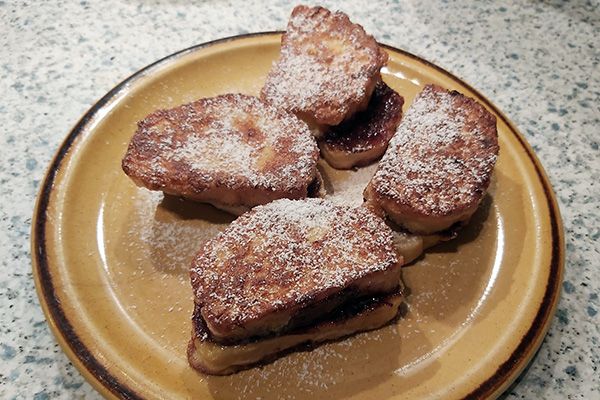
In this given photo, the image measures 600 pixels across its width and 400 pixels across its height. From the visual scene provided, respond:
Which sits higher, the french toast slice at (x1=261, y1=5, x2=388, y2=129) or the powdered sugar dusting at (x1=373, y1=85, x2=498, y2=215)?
the french toast slice at (x1=261, y1=5, x2=388, y2=129)

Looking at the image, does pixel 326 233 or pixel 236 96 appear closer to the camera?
pixel 326 233

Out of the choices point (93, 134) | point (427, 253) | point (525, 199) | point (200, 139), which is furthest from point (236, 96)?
point (525, 199)

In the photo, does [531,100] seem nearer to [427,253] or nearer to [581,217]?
[581,217]

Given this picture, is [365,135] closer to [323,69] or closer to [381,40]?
[323,69]

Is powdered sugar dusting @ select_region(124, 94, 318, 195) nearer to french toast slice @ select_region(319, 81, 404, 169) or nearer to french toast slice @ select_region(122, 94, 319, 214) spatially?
french toast slice @ select_region(122, 94, 319, 214)

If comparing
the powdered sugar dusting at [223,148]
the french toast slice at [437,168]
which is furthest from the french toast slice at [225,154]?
the french toast slice at [437,168]

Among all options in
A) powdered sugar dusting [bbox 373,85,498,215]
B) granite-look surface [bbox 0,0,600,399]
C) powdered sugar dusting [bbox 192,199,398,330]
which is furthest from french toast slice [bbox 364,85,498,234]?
granite-look surface [bbox 0,0,600,399]

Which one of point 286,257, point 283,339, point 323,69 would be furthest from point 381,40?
point 283,339
